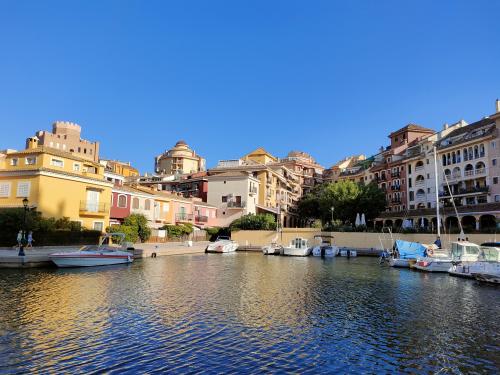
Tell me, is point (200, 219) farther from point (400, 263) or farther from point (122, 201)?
point (400, 263)

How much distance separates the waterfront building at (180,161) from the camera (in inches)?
5281

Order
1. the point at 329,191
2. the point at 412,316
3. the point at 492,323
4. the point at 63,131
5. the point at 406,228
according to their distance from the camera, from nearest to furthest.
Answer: the point at 492,323 < the point at 412,316 < the point at 406,228 < the point at 329,191 < the point at 63,131

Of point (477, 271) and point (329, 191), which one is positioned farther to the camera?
point (329, 191)

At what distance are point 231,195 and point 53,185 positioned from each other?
40.1 metres

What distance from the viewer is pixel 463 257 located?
34125 millimetres

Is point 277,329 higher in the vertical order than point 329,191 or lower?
lower

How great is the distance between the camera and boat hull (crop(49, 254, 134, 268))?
98.2ft

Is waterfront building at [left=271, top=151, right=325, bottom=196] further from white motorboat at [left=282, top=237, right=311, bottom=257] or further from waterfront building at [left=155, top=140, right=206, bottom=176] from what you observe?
white motorboat at [left=282, top=237, right=311, bottom=257]

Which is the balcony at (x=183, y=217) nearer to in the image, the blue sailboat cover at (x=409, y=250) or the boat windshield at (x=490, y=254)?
the blue sailboat cover at (x=409, y=250)

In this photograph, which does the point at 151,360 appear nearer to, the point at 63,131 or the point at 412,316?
the point at 412,316

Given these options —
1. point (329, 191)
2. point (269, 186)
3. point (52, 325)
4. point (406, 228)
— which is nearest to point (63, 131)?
point (269, 186)

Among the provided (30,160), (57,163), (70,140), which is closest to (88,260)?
(57,163)

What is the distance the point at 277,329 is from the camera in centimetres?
1420

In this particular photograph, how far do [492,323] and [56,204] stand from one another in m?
40.6
